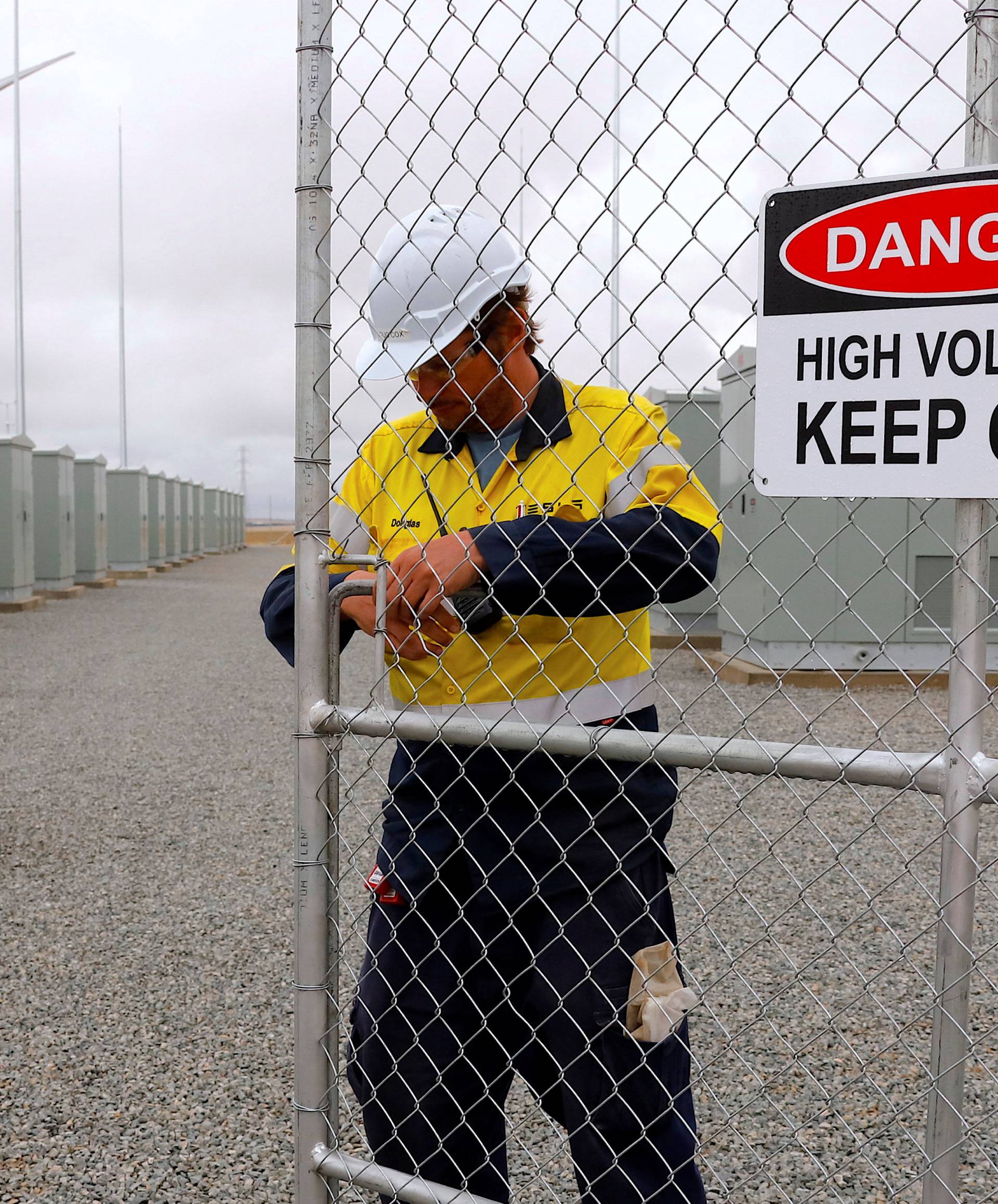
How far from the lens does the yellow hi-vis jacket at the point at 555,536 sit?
1.91 meters

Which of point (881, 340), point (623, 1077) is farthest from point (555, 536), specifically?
point (623, 1077)

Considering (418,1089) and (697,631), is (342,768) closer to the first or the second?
(418,1089)

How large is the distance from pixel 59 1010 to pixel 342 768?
3.48m

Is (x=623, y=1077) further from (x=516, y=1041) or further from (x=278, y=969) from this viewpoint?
(x=278, y=969)

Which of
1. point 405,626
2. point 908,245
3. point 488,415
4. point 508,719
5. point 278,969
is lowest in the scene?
point 278,969

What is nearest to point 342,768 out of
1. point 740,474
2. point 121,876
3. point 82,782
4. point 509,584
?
point 82,782

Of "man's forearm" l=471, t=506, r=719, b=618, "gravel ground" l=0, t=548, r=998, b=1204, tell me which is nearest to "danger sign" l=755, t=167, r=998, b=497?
Answer: "man's forearm" l=471, t=506, r=719, b=618

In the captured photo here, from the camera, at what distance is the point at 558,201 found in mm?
1846

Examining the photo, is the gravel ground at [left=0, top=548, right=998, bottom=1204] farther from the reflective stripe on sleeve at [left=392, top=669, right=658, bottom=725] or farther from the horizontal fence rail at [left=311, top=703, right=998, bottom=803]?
the reflective stripe on sleeve at [left=392, top=669, right=658, bottom=725]

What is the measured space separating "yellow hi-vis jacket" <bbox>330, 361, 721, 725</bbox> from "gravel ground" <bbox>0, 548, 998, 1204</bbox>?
0.82 feet

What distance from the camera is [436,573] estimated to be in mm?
1902

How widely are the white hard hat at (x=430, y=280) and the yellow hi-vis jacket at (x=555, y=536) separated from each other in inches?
7.1

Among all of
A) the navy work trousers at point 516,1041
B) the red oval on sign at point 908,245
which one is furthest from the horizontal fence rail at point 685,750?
the red oval on sign at point 908,245

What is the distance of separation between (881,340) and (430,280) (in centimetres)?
93
